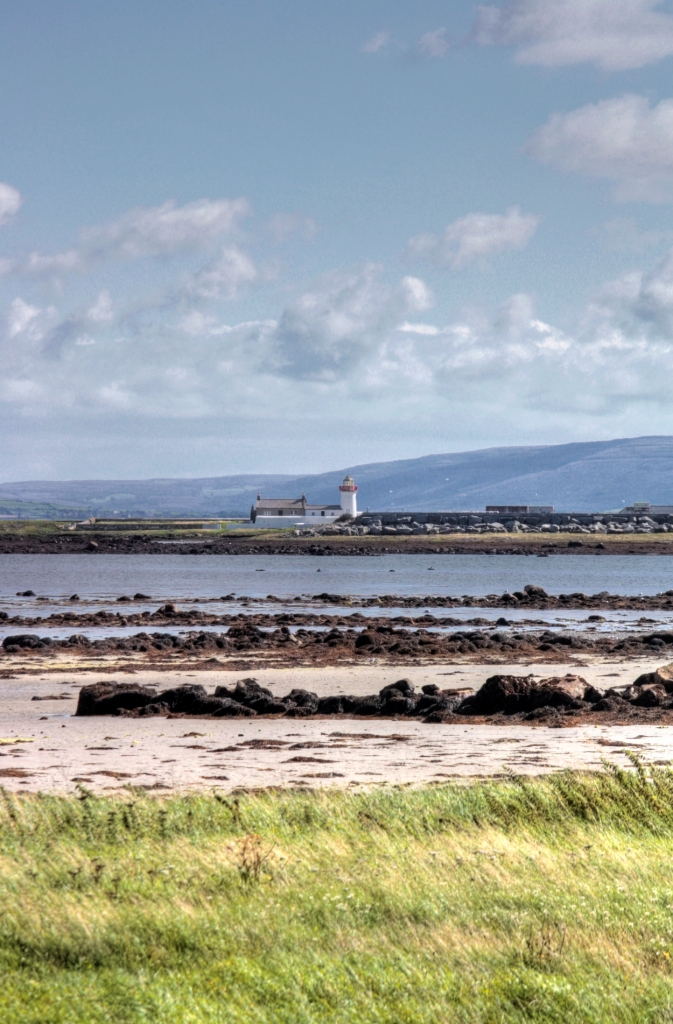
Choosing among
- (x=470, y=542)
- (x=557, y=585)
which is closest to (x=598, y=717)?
(x=557, y=585)

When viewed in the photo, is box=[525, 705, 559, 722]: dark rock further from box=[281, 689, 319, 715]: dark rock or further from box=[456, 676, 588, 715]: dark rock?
box=[281, 689, 319, 715]: dark rock

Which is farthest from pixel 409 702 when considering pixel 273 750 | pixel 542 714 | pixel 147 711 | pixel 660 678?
pixel 660 678

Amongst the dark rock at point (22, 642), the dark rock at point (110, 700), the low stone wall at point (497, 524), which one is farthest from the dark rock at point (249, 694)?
the low stone wall at point (497, 524)

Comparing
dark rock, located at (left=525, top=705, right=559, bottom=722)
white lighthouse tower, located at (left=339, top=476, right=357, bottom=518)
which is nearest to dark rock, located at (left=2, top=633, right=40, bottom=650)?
dark rock, located at (left=525, top=705, right=559, bottom=722)

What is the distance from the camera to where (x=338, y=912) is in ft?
28.5

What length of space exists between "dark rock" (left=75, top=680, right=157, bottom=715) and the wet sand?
499mm

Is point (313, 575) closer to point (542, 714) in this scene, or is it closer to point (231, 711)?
point (231, 711)

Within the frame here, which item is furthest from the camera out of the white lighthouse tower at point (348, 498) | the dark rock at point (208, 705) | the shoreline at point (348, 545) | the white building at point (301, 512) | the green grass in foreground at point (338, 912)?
the white lighthouse tower at point (348, 498)

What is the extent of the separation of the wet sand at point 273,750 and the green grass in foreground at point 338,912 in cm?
349

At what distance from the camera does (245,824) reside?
37.2 ft

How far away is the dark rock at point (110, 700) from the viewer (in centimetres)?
2269

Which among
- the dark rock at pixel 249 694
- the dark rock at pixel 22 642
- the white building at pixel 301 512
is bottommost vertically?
the dark rock at pixel 22 642

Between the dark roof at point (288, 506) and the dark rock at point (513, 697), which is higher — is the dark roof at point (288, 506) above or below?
above

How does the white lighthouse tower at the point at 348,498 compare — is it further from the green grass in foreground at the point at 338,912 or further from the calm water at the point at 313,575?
the green grass in foreground at the point at 338,912
